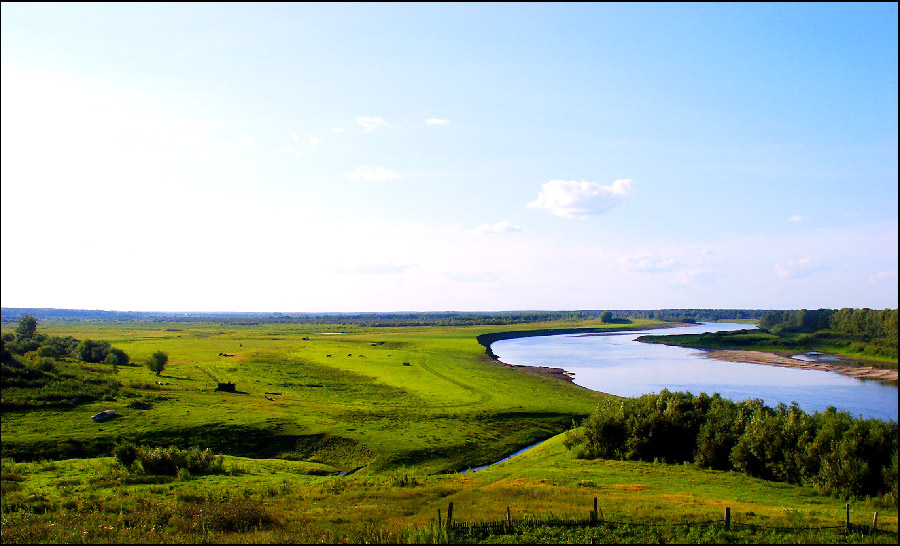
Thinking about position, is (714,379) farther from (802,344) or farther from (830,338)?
(830,338)

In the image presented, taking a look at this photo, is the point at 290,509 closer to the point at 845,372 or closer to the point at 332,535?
the point at 332,535

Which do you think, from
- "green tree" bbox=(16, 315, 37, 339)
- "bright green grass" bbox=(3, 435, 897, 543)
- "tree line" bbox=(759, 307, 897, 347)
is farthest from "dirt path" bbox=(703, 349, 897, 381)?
"green tree" bbox=(16, 315, 37, 339)

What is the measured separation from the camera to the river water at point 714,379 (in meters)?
69.1

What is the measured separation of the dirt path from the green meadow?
176ft

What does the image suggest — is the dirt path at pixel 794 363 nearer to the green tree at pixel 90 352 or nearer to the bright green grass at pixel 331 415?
the bright green grass at pixel 331 415

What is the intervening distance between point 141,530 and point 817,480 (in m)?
34.9

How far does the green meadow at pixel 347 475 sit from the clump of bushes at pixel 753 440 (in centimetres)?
152

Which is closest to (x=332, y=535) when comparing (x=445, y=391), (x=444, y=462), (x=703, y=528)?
(x=703, y=528)

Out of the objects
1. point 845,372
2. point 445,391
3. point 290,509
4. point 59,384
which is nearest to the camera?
point 290,509

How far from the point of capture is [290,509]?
26219 mm

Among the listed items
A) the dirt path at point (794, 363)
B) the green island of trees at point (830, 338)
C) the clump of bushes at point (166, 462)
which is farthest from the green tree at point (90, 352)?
the green island of trees at point (830, 338)

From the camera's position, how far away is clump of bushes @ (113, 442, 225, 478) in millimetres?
35844

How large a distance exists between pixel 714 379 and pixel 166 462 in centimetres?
8275

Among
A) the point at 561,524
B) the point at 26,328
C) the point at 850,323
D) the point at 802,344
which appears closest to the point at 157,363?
the point at 26,328
